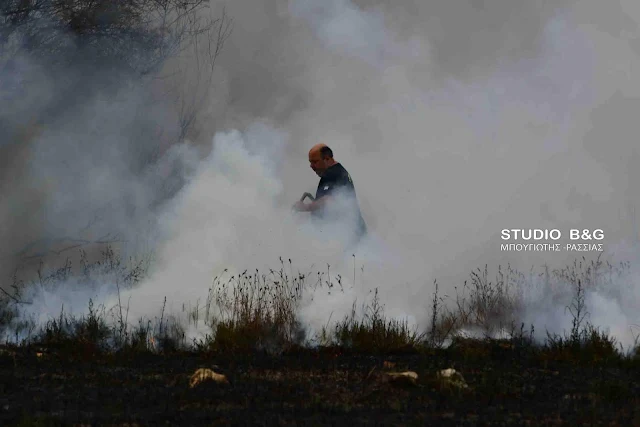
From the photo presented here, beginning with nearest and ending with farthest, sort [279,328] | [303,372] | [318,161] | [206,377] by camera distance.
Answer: [206,377], [303,372], [279,328], [318,161]

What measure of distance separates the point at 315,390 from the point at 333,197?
12.0ft

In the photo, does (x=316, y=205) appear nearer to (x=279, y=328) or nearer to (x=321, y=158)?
(x=321, y=158)

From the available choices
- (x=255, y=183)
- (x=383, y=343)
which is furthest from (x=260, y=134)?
(x=383, y=343)

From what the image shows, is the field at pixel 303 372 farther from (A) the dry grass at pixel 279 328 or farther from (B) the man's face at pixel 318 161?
(B) the man's face at pixel 318 161

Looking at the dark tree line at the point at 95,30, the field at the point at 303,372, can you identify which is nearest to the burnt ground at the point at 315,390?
the field at the point at 303,372

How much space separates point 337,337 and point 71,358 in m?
2.17

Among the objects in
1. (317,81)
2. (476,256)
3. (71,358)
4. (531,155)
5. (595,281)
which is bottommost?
(71,358)

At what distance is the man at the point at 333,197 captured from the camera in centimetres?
927

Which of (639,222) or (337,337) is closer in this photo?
(337,337)

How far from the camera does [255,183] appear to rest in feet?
37.8

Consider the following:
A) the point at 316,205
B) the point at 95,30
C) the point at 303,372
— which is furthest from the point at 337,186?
the point at 95,30

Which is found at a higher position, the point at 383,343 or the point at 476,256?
the point at 476,256

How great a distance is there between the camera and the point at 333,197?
367 inches

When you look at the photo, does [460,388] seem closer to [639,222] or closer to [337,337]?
[337,337]
